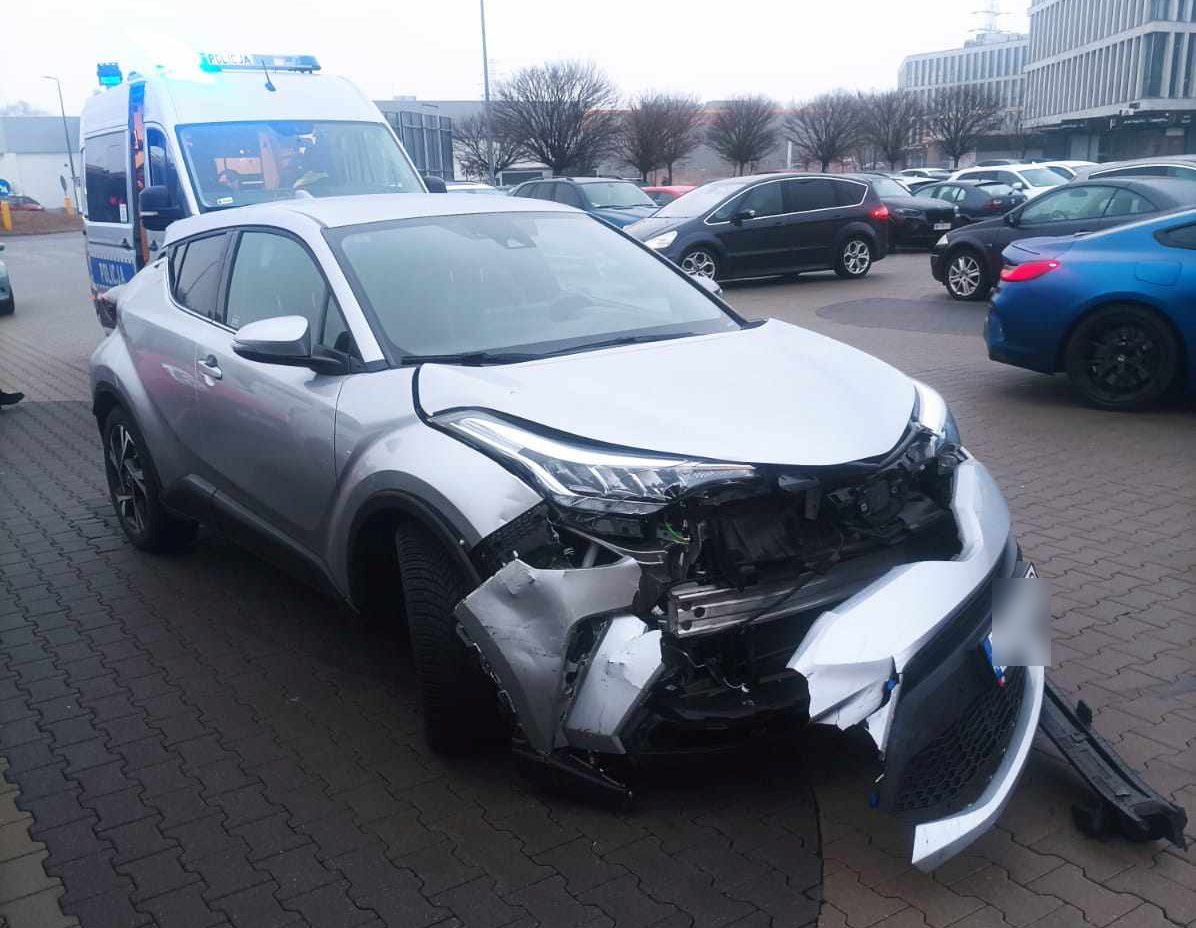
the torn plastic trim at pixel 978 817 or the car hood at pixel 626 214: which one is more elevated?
the car hood at pixel 626 214

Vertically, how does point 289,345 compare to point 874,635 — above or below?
above

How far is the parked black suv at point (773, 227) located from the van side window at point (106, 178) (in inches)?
311

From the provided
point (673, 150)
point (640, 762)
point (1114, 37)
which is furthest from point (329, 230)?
point (1114, 37)

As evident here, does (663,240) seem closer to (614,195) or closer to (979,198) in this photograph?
(614,195)

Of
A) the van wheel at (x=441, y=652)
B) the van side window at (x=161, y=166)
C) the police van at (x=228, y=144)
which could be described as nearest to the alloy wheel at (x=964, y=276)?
the police van at (x=228, y=144)

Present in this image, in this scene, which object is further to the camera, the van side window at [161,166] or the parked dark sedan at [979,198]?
the parked dark sedan at [979,198]

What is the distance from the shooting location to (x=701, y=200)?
17.4 meters

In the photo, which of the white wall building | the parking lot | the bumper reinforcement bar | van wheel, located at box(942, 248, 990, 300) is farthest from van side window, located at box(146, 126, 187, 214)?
the white wall building

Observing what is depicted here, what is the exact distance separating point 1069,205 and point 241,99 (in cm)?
857

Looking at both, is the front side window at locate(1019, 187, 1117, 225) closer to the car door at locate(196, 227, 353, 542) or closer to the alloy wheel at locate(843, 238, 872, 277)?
the alloy wheel at locate(843, 238, 872, 277)

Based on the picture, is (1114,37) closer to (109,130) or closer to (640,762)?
(109,130)

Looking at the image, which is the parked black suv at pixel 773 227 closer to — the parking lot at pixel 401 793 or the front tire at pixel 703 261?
the front tire at pixel 703 261

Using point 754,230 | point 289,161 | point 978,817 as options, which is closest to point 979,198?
point 754,230

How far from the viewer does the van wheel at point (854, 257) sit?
17734 mm
